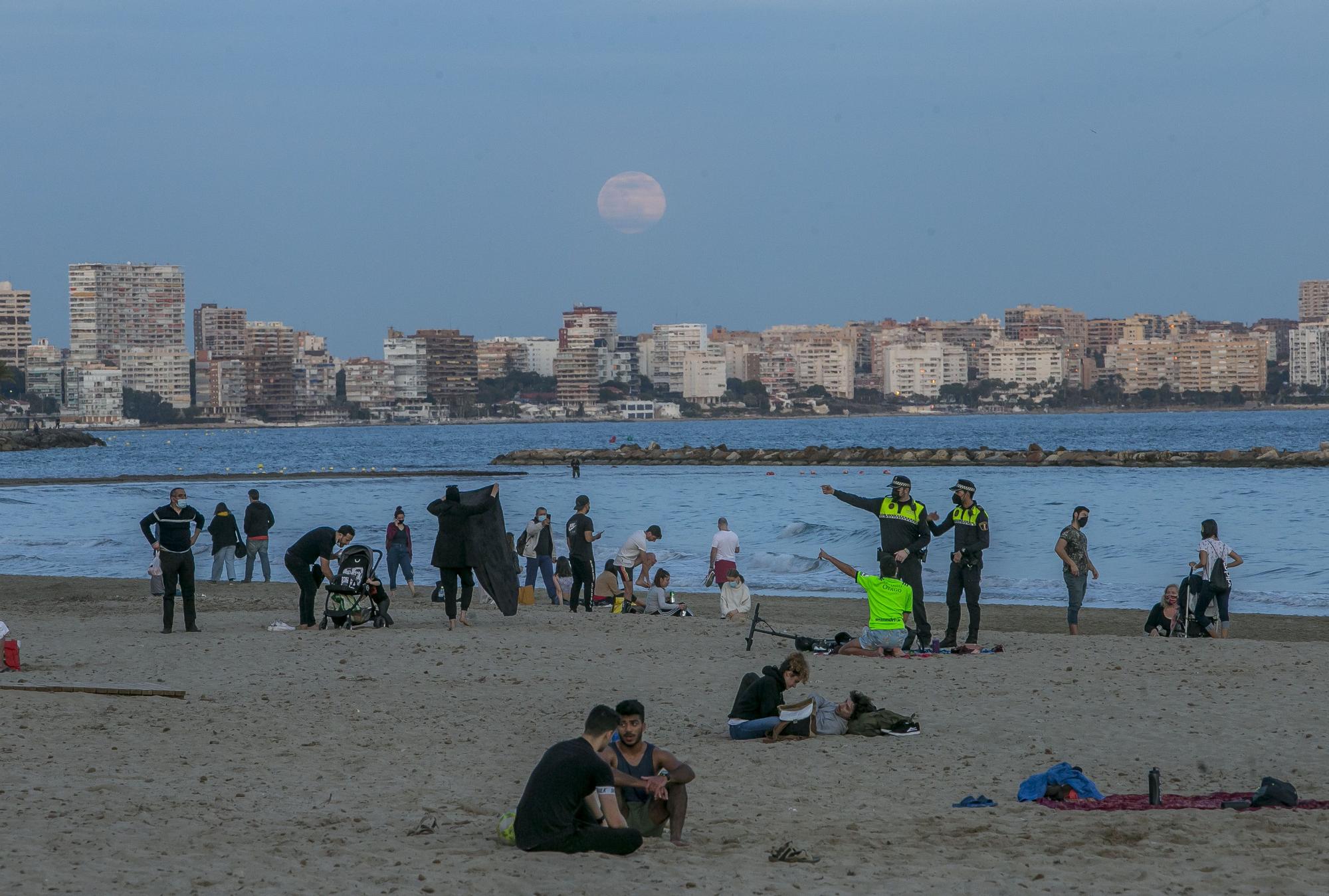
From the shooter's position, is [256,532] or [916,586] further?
[256,532]

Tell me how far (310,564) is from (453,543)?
1.56m

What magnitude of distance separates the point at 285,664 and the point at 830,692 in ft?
15.4

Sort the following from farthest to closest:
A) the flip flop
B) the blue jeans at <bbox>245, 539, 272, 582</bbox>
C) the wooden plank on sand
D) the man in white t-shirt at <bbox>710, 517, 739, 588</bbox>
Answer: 1. the blue jeans at <bbox>245, 539, 272, 582</bbox>
2. the man in white t-shirt at <bbox>710, 517, 739, 588</bbox>
3. the wooden plank on sand
4. the flip flop

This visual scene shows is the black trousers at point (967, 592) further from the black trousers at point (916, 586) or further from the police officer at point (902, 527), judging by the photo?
the police officer at point (902, 527)

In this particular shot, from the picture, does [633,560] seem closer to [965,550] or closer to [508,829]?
[965,550]

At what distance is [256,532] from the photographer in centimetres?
2047

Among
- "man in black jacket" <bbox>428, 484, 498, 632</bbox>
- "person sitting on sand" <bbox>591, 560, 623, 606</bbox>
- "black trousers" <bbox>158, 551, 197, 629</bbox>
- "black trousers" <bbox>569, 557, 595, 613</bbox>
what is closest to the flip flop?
"man in black jacket" <bbox>428, 484, 498, 632</bbox>

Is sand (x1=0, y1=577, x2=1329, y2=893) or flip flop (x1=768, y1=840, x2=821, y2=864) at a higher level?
flip flop (x1=768, y1=840, x2=821, y2=864)

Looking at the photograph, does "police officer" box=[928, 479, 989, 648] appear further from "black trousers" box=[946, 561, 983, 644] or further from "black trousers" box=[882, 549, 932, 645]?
"black trousers" box=[882, 549, 932, 645]

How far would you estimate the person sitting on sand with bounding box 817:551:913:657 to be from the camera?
12.6 metres

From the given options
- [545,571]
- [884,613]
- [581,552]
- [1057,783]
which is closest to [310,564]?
[581,552]

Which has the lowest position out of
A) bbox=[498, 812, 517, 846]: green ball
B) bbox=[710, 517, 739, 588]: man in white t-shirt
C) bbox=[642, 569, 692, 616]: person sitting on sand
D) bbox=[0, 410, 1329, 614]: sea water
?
bbox=[0, 410, 1329, 614]: sea water

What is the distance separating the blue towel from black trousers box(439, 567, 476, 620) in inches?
297

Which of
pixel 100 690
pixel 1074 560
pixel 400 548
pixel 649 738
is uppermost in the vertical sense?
pixel 1074 560
